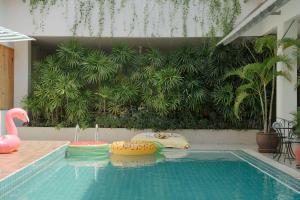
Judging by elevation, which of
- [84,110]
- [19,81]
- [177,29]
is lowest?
[84,110]

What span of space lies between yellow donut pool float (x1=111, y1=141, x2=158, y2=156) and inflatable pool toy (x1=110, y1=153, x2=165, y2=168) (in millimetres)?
131

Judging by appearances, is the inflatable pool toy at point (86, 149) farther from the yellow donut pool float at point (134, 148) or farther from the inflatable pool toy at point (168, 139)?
the inflatable pool toy at point (168, 139)

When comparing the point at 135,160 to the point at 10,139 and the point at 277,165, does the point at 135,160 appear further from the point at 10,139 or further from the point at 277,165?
the point at 277,165

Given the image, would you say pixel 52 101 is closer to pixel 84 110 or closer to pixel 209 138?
pixel 84 110

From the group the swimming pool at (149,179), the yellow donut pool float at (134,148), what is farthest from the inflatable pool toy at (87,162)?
the yellow donut pool float at (134,148)

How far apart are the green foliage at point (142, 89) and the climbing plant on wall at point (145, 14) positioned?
0.73 m

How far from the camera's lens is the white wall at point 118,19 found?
1458cm

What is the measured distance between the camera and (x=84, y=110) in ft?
47.9

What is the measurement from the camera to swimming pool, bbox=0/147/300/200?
676 centimetres

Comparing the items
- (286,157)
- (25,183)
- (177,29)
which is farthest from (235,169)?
(177,29)

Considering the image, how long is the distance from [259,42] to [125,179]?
17.4ft

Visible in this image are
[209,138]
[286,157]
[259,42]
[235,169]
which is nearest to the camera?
[235,169]

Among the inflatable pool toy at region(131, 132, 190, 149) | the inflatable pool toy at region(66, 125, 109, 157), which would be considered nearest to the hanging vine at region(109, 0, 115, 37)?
the inflatable pool toy at region(131, 132, 190, 149)

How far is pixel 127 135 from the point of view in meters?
14.3
